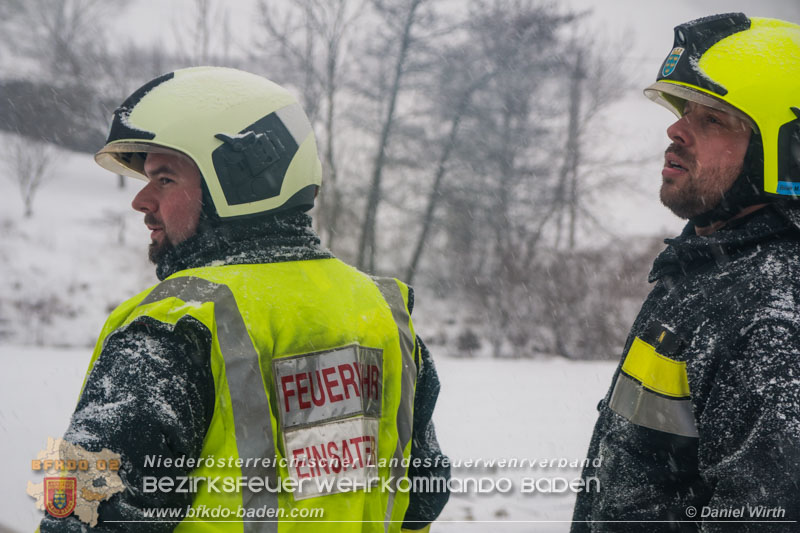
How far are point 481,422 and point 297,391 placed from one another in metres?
5.03

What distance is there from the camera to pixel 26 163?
63.4 ft

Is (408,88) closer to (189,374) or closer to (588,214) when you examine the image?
(588,214)

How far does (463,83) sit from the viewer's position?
1730 centimetres

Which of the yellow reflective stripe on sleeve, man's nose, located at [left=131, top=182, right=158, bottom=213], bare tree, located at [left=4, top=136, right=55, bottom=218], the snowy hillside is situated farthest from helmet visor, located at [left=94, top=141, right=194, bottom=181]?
bare tree, located at [left=4, top=136, right=55, bottom=218]

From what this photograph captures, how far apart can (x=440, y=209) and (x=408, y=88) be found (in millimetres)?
3620

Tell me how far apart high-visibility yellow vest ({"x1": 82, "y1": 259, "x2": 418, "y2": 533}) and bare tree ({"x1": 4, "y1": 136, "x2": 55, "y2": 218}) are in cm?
1981

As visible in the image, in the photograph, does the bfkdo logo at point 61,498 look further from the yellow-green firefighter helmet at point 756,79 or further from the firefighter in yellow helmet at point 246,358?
the yellow-green firefighter helmet at point 756,79

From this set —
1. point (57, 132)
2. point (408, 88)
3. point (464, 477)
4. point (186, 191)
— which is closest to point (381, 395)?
point (186, 191)

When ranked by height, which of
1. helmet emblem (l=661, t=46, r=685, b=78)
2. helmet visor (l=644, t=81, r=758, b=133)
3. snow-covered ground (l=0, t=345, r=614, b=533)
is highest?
helmet emblem (l=661, t=46, r=685, b=78)

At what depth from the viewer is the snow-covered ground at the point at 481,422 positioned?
4016 mm

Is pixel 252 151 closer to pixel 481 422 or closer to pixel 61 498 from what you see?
pixel 61 498

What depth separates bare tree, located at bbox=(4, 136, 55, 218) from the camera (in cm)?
1889

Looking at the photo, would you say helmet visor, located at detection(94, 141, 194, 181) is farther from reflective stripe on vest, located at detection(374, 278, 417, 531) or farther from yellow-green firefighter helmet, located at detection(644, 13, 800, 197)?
yellow-green firefighter helmet, located at detection(644, 13, 800, 197)

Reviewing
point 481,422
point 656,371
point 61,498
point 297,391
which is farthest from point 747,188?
point 481,422
